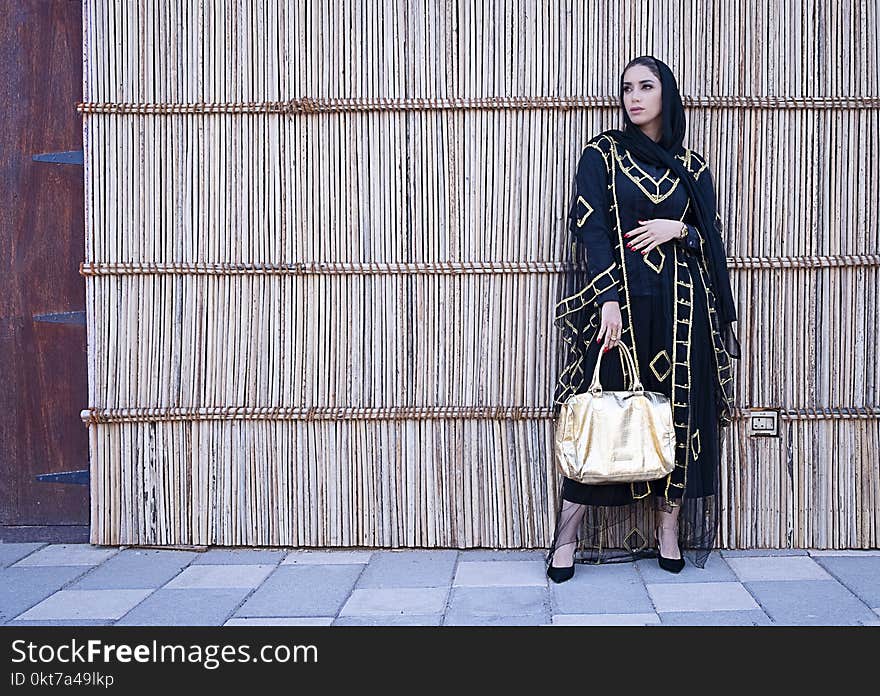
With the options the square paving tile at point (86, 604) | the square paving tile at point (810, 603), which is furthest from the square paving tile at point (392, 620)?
the square paving tile at point (810, 603)

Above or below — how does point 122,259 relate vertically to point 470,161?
below

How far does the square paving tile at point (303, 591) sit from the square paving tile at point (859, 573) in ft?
5.19

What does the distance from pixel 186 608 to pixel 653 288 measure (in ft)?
5.83

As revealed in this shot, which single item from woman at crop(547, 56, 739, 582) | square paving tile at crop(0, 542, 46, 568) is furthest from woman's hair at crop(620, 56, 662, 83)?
square paving tile at crop(0, 542, 46, 568)

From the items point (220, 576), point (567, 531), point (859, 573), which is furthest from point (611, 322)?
point (220, 576)

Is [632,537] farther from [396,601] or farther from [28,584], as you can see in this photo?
[28,584]

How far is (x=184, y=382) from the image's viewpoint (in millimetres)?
3711

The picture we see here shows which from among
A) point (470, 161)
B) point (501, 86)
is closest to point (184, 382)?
point (470, 161)

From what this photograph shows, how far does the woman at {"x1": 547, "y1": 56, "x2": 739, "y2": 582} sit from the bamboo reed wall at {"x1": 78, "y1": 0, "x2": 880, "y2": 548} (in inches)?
9.0

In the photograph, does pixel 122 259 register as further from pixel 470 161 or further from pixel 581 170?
pixel 581 170

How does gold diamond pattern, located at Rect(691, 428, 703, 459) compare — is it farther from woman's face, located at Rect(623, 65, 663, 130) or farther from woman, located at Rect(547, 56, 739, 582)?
woman's face, located at Rect(623, 65, 663, 130)

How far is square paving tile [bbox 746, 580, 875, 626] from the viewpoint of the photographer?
292 cm

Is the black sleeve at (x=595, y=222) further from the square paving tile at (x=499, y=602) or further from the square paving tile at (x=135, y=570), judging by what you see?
the square paving tile at (x=135, y=570)

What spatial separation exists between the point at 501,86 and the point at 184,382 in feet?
5.10
